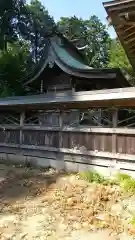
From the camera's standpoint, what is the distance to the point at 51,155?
11711 mm

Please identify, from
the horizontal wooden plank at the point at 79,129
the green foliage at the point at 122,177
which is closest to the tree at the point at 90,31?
the horizontal wooden plank at the point at 79,129

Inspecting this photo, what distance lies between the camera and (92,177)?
9.88 m

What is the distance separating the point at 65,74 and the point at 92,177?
23.8 feet

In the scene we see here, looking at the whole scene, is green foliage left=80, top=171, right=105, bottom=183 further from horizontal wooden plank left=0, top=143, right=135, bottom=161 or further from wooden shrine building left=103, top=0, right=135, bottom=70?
wooden shrine building left=103, top=0, right=135, bottom=70

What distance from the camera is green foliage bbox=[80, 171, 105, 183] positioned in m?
9.71

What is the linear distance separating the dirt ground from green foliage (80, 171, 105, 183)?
0.22 m

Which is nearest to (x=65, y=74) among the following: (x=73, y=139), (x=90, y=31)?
(x=73, y=139)

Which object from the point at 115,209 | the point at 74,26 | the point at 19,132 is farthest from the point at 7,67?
the point at 74,26

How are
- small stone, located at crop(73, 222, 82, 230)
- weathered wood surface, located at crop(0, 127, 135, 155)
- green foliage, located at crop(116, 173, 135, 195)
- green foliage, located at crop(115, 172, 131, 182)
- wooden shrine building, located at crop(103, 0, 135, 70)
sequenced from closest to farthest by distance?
1. wooden shrine building, located at crop(103, 0, 135, 70)
2. small stone, located at crop(73, 222, 82, 230)
3. green foliage, located at crop(116, 173, 135, 195)
4. green foliage, located at crop(115, 172, 131, 182)
5. weathered wood surface, located at crop(0, 127, 135, 155)

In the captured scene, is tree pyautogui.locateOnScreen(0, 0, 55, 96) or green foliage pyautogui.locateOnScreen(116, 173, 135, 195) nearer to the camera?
green foliage pyautogui.locateOnScreen(116, 173, 135, 195)

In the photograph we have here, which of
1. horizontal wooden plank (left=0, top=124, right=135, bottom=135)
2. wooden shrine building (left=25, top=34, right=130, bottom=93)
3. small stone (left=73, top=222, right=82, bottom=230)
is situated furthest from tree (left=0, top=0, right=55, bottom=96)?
small stone (left=73, top=222, right=82, bottom=230)

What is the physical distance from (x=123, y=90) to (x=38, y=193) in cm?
402

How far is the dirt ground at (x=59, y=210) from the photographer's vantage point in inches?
259

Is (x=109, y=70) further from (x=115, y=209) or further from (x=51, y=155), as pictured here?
(x=115, y=209)
